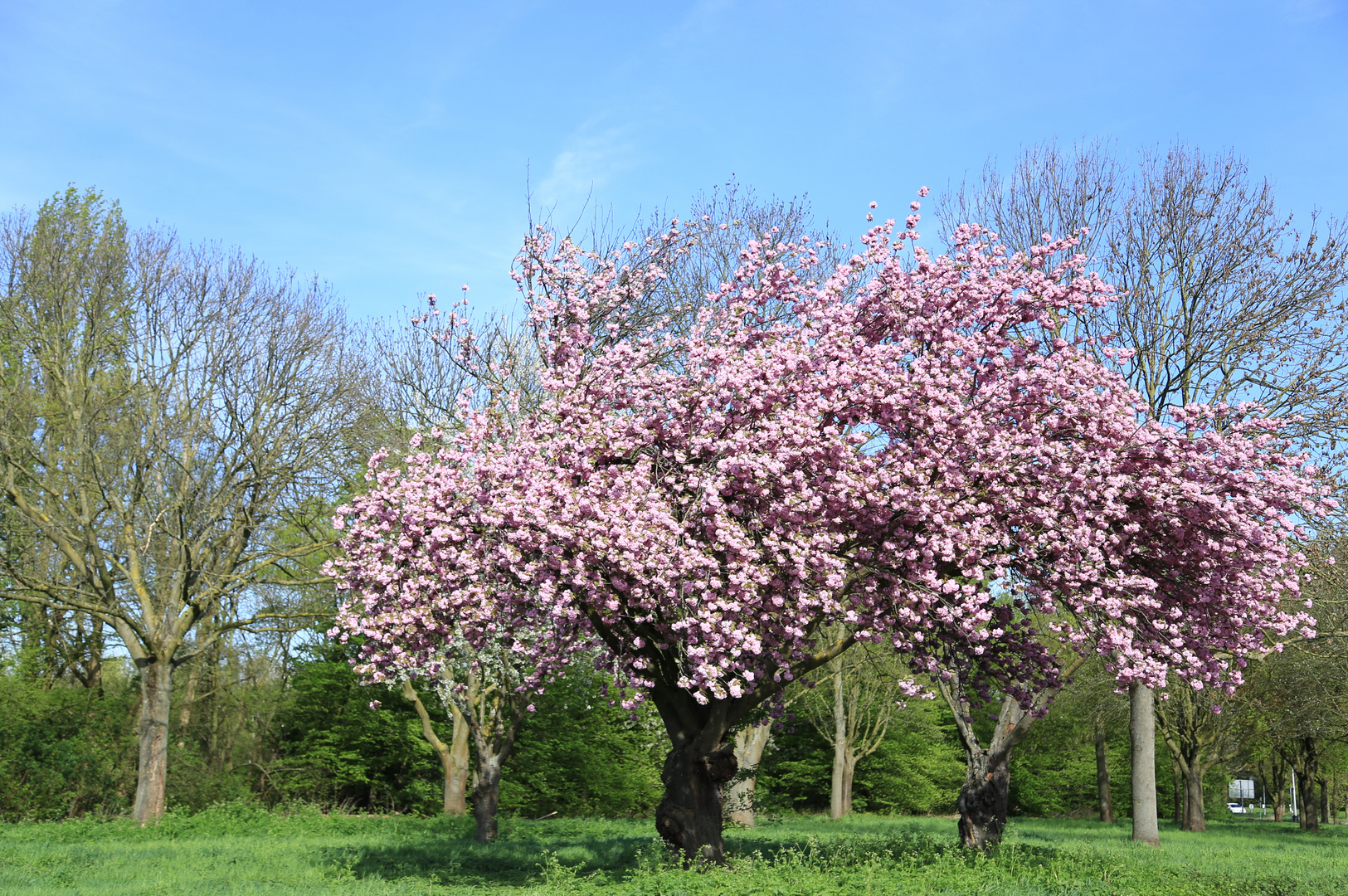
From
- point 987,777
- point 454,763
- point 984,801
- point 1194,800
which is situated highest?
point 987,777

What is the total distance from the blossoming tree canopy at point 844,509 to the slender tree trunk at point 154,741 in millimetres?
14059

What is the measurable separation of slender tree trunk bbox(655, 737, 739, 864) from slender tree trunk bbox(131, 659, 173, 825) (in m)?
16.5

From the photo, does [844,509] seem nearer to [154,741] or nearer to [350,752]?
[154,741]

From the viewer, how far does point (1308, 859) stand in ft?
75.8

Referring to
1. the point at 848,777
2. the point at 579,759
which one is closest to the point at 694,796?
the point at 579,759

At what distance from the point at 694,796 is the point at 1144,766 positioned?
14.6 m

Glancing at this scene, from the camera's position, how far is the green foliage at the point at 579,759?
37906mm

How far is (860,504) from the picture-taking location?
40.9ft

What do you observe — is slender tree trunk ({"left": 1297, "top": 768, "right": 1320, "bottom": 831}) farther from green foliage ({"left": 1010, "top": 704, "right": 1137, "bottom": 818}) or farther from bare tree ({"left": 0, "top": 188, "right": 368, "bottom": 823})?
bare tree ({"left": 0, "top": 188, "right": 368, "bottom": 823})

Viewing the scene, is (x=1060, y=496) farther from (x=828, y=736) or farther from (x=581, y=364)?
(x=828, y=736)

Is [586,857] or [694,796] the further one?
[586,857]

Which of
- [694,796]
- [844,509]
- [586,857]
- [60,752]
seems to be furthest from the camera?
[60,752]

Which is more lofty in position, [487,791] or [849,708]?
[849,708]

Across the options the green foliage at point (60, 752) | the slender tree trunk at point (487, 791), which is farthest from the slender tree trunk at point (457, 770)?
the green foliage at point (60, 752)
